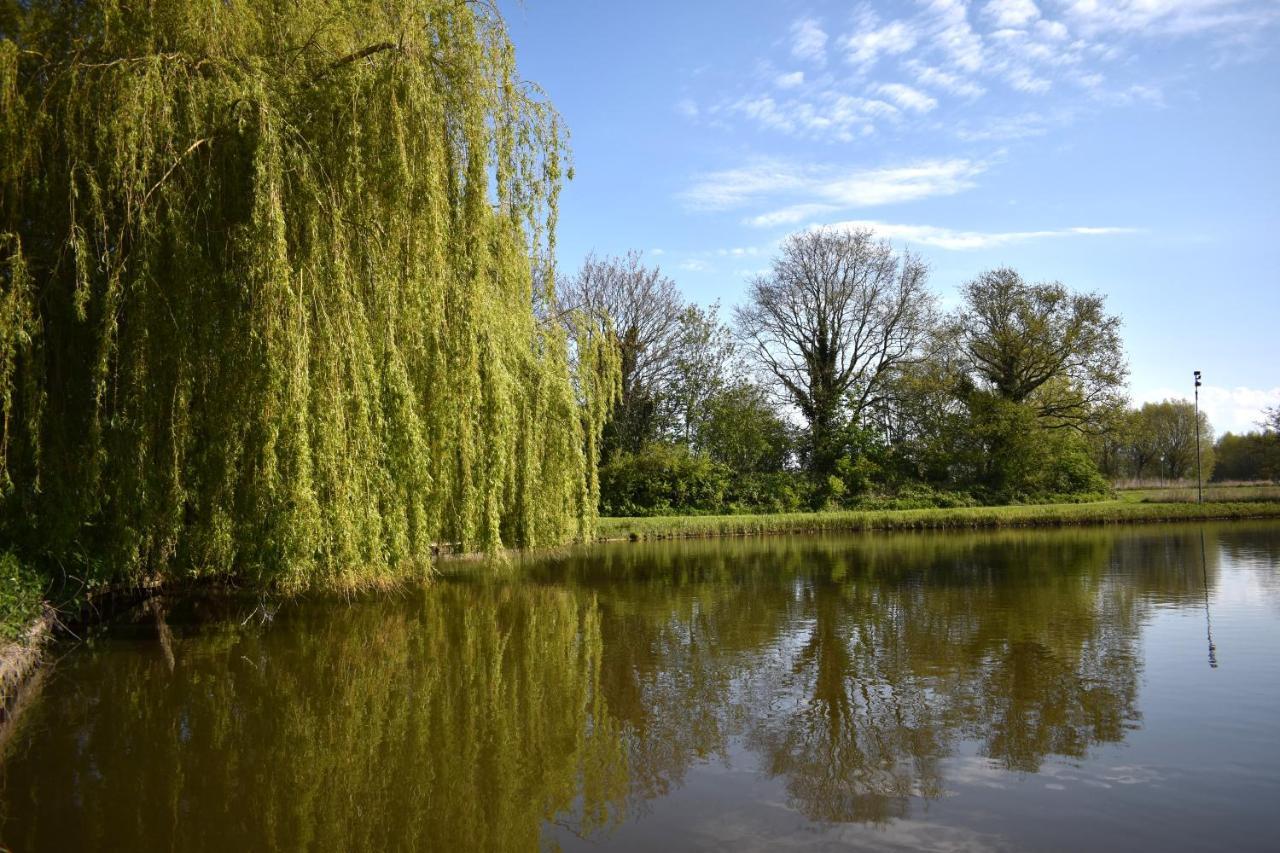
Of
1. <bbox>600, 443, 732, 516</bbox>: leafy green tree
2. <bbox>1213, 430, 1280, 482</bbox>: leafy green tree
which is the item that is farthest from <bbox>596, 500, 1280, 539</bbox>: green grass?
<bbox>1213, 430, 1280, 482</bbox>: leafy green tree

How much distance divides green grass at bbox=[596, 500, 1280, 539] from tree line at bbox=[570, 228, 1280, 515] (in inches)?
130

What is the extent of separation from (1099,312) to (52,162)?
31.9m

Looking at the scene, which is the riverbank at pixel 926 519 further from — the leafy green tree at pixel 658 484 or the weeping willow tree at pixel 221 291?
the weeping willow tree at pixel 221 291

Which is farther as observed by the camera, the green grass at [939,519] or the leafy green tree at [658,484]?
the leafy green tree at [658,484]

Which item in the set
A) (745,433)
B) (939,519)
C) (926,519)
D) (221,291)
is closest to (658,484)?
(745,433)

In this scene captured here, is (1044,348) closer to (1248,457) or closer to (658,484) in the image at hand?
(658,484)

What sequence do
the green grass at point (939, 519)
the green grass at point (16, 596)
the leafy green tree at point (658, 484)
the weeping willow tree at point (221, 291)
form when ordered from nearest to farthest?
the green grass at point (16, 596)
the weeping willow tree at point (221, 291)
the green grass at point (939, 519)
the leafy green tree at point (658, 484)

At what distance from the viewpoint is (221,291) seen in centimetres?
777

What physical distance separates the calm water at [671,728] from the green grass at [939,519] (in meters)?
13.9

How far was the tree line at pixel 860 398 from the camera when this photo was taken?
30.7 metres

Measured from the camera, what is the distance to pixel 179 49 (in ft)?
27.7

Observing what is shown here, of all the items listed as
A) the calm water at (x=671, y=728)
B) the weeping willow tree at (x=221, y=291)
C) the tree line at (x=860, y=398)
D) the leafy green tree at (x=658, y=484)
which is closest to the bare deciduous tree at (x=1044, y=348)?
the tree line at (x=860, y=398)

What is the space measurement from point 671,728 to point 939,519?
22350 mm

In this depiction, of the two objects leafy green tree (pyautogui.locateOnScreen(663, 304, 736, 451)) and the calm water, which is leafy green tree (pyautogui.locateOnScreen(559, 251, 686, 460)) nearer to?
leafy green tree (pyautogui.locateOnScreen(663, 304, 736, 451))
